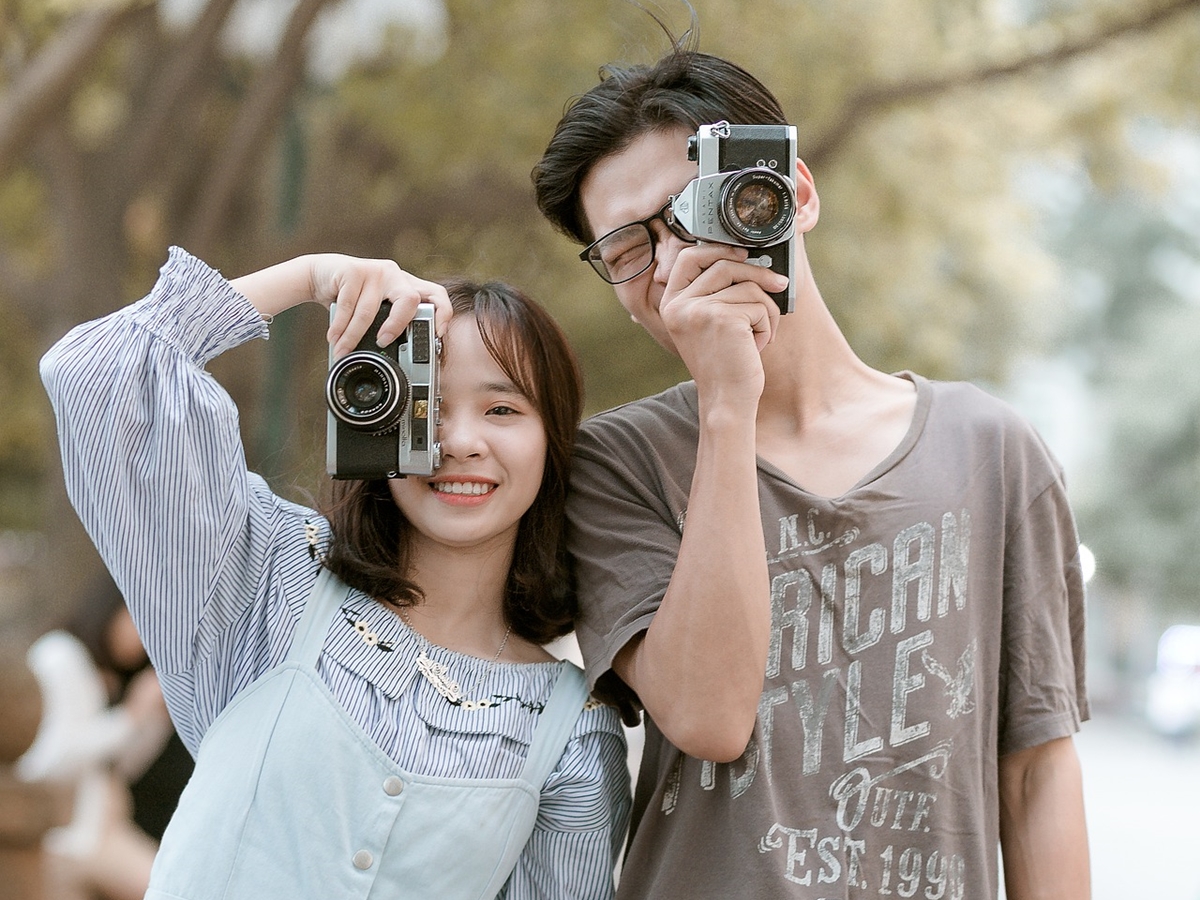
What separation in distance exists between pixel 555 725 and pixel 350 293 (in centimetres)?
72

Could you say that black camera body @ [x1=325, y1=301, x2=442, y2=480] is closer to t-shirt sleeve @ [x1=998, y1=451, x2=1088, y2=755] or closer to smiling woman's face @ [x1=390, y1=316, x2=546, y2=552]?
smiling woman's face @ [x1=390, y1=316, x2=546, y2=552]

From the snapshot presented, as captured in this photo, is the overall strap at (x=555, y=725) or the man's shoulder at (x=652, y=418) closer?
the overall strap at (x=555, y=725)

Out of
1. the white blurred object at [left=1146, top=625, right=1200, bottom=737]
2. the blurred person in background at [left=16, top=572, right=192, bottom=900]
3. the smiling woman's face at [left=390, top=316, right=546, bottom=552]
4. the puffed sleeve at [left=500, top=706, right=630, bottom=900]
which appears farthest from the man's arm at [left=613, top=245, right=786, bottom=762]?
the white blurred object at [left=1146, top=625, right=1200, bottom=737]

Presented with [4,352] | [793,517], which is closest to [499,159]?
[4,352]

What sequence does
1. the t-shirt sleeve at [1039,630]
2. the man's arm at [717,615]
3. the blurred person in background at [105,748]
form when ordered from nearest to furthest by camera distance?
the man's arm at [717,615]
the t-shirt sleeve at [1039,630]
the blurred person in background at [105,748]

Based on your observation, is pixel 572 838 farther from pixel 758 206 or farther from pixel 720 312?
pixel 758 206

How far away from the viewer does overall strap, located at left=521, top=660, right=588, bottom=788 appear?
203 cm

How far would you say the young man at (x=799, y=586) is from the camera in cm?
186

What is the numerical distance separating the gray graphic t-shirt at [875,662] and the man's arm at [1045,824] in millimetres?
56

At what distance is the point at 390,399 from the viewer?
6.50 feet

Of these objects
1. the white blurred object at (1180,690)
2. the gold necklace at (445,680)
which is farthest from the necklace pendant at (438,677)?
the white blurred object at (1180,690)

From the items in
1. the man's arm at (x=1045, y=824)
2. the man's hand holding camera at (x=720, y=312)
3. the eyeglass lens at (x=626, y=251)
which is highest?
the eyeglass lens at (x=626, y=251)

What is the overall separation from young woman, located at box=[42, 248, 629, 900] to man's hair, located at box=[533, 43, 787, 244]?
0.82ft

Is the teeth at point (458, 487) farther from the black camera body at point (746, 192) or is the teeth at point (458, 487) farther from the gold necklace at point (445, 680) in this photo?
the black camera body at point (746, 192)
